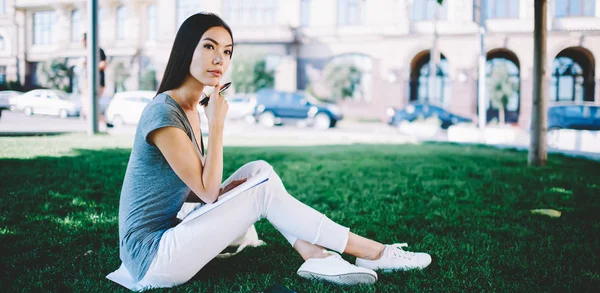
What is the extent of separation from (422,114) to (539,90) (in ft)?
49.7

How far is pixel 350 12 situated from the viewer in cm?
2739

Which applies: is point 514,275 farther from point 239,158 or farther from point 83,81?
point 83,81

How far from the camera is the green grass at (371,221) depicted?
2518mm

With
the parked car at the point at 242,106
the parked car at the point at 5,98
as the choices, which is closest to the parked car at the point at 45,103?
the parked car at the point at 5,98

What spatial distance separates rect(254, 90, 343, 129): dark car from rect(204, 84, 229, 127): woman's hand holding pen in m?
17.8

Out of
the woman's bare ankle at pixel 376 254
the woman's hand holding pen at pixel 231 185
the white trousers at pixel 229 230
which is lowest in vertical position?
the woman's bare ankle at pixel 376 254

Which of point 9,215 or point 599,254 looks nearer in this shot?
point 599,254

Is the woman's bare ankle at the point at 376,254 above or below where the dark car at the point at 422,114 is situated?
below

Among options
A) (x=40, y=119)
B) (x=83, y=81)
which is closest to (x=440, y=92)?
(x=83, y=81)

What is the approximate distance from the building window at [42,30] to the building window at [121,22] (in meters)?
15.2

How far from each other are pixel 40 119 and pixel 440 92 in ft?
78.2

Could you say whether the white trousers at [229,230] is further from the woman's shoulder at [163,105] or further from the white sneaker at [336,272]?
the woman's shoulder at [163,105]

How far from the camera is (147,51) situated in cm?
2831

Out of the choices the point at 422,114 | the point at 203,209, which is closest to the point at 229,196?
the point at 203,209
